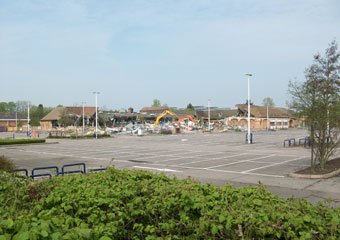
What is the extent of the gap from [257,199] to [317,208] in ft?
2.41

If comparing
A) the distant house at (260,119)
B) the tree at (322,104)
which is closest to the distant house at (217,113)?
the distant house at (260,119)

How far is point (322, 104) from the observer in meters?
14.9

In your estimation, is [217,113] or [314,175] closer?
[314,175]

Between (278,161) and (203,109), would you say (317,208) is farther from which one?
(203,109)

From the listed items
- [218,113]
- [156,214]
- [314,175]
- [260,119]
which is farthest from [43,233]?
[218,113]

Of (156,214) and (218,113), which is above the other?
(218,113)

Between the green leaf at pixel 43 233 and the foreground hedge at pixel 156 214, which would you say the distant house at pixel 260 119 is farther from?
the green leaf at pixel 43 233

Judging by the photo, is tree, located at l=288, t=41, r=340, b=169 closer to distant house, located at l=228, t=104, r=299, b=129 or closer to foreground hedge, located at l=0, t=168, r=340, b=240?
foreground hedge, located at l=0, t=168, r=340, b=240

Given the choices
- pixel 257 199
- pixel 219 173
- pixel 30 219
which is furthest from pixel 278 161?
pixel 30 219

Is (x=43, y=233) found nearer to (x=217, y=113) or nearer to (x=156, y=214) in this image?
(x=156, y=214)

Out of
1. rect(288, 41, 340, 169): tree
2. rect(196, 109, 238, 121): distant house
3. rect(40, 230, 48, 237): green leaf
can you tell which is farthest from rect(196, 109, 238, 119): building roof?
rect(40, 230, 48, 237): green leaf

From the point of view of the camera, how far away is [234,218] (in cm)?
370

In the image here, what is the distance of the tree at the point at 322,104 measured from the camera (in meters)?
14.8

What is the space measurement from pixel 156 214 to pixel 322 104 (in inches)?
505
